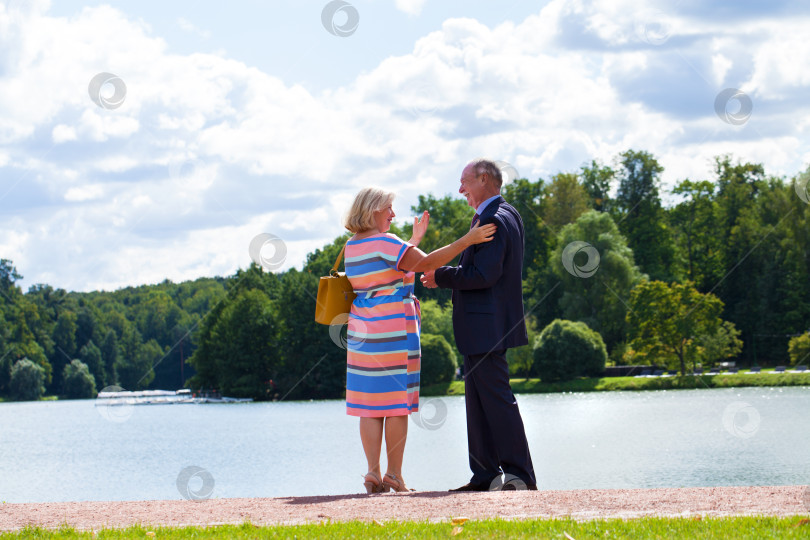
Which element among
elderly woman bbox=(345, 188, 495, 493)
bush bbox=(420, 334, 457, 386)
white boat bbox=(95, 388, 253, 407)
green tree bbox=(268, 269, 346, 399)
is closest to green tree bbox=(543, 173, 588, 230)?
bush bbox=(420, 334, 457, 386)

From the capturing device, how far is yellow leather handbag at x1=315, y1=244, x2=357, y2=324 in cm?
689

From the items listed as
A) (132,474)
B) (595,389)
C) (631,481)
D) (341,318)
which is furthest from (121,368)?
(341,318)

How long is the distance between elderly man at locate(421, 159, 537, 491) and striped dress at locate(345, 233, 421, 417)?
0.30 m

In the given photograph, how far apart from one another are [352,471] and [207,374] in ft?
195

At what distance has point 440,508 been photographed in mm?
5629

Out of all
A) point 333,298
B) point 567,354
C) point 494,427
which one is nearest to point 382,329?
point 333,298

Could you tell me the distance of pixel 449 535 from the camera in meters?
4.77

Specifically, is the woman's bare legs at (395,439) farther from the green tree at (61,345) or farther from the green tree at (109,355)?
the green tree at (109,355)

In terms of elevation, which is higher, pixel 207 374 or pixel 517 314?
pixel 517 314

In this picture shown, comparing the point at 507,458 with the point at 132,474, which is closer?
the point at 507,458

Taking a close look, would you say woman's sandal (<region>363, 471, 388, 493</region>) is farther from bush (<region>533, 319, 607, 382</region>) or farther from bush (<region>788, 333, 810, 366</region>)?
bush (<region>788, 333, 810, 366</region>)

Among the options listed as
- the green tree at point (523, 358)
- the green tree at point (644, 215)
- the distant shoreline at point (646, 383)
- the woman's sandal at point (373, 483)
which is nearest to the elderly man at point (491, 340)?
the woman's sandal at point (373, 483)

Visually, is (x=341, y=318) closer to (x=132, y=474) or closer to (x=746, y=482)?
(x=746, y=482)

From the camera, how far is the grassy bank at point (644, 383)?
47969 millimetres
